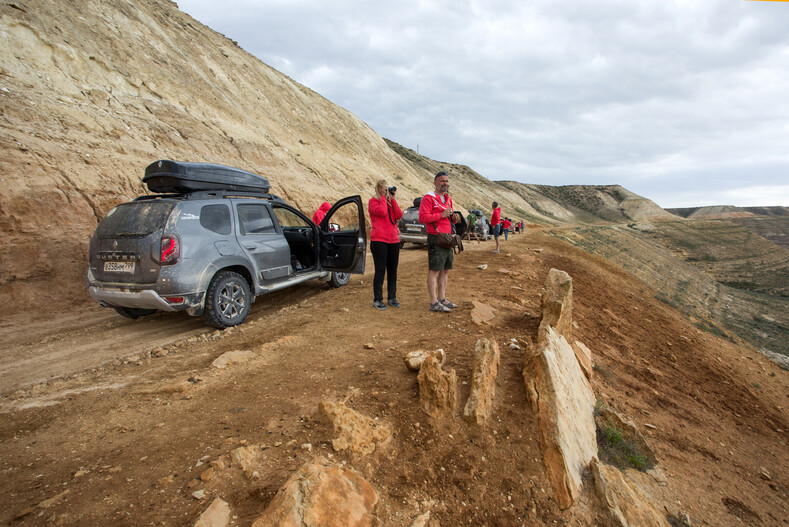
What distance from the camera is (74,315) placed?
625cm

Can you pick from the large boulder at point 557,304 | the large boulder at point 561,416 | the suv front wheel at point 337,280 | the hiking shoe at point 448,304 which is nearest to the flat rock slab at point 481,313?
the hiking shoe at point 448,304

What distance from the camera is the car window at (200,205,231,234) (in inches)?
191

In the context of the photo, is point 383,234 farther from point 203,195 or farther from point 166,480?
point 166,480

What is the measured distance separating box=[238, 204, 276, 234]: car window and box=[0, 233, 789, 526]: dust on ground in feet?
4.24

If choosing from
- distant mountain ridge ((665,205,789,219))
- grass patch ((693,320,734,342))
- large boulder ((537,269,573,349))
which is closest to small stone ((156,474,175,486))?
large boulder ((537,269,573,349))

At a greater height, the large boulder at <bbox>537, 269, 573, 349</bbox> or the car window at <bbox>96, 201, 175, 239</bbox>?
the car window at <bbox>96, 201, 175, 239</bbox>

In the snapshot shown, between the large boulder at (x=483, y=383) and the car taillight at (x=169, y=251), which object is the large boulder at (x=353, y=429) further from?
the car taillight at (x=169, y=251)

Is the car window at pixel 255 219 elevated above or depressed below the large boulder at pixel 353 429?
above

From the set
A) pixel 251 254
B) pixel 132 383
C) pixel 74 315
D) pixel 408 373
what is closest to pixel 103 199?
pixel 74 315

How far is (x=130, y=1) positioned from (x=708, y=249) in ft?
184

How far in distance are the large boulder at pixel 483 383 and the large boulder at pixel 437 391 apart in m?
0.13

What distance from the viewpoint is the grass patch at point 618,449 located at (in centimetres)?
319

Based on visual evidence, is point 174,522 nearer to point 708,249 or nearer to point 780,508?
point 780,508

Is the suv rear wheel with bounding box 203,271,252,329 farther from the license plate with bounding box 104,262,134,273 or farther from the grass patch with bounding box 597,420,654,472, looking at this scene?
the grass patch with bounding box 597,420,654,472
